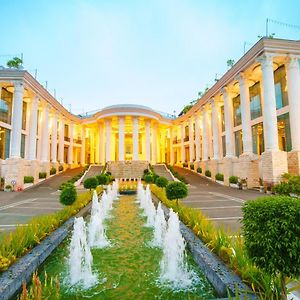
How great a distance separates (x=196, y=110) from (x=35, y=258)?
3571cm

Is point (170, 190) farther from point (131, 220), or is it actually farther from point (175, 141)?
point (175, 141)

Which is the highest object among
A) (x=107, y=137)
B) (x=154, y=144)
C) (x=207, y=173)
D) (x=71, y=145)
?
(x=107, y=137)

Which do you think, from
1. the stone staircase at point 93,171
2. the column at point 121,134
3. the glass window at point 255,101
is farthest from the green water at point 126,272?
the column at point 121,134

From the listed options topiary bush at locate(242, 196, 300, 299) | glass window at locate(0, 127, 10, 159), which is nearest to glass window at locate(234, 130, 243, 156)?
topiary bush at locate(242, 196, 300, 299)

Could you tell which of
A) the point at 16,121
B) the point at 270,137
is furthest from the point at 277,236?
the point at 16,121

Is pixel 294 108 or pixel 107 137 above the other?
pixel 107 137

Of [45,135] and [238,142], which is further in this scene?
[45,135]

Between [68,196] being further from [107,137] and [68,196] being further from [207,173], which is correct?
[107,137]

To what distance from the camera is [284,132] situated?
21.3m

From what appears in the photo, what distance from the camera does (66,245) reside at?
22.3 ft

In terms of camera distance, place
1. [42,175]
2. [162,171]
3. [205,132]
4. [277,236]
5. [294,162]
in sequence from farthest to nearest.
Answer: [162,171], [205,132], [42,175], [294,162], [277,236]

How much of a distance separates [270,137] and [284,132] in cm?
306

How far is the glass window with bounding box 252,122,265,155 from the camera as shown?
24578 millimetres

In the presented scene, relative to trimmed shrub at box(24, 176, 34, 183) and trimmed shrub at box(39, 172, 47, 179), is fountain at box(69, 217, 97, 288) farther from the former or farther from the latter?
trimmed shrub at box(39, 172, 47, 179)
